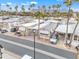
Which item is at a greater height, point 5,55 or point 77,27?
point 77,27

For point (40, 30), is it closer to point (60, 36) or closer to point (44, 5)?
point (60, 36)

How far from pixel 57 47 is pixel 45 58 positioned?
7.06 m

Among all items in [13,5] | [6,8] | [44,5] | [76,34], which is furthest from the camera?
[6,8]

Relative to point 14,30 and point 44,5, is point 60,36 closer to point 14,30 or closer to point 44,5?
point 14,30

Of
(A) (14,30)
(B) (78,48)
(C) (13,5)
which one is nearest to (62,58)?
(B) (78,48)

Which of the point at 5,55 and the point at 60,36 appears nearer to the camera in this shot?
the point at 5,55

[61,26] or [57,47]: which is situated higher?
[61,26]

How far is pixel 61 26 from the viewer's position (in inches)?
1597

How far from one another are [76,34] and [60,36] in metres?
4.76

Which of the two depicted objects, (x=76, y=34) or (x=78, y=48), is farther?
(x=76, y=34)

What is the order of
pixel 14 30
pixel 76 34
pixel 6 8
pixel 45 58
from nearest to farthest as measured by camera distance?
1. pixel 45 58
2. pixel 76 34
3. pixel 14 30
4. pixel 6 8

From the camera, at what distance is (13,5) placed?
116 metres

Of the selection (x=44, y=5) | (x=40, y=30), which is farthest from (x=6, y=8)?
(x=40, y=30)

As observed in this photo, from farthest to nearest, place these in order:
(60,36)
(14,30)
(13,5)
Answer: (13,5) < (14,30) < (60,36)
